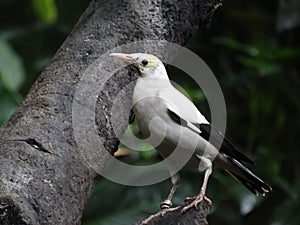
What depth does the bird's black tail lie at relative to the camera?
178 centimetres

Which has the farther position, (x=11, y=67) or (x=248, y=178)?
(x=11, y=67)

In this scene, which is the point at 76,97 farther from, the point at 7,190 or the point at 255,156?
the point at 255,156

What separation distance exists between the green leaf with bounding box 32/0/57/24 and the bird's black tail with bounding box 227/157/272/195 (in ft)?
6.95

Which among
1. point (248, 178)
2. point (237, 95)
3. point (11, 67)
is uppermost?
point (248, 178)

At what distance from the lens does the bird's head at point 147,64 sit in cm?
173

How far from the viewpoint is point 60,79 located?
165 centimetres

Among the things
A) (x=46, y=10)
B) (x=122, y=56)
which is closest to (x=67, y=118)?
(x=122, y=56)

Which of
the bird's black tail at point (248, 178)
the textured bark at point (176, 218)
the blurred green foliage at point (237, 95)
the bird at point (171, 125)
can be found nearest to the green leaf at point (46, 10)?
the blurred green foliage at point (237, 95)

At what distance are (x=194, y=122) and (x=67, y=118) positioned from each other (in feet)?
1.09

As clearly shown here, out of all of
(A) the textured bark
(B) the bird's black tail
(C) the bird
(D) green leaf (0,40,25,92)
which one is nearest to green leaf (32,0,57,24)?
(D) green leaf (0,40,25,92)

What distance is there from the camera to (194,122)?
1703 mm

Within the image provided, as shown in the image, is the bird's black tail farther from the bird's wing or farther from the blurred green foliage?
the blurred green foliage

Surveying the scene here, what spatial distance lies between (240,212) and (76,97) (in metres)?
1.55

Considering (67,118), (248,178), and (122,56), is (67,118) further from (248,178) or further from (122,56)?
(248,178)
